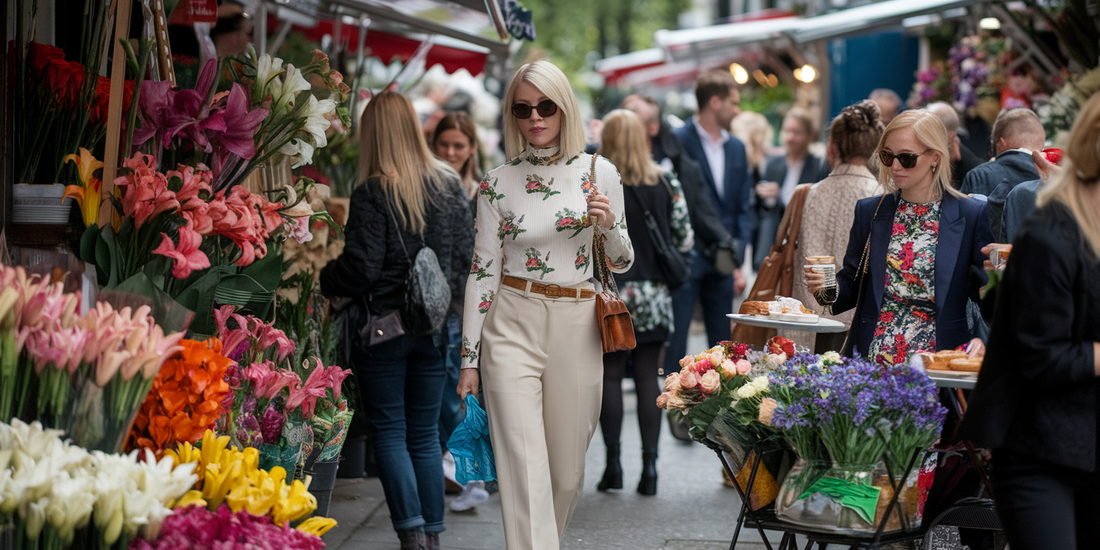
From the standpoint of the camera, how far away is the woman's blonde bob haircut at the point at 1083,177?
266 centimetres

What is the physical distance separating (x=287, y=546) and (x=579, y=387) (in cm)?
170

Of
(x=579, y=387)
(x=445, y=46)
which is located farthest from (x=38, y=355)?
(x=445, y=46)

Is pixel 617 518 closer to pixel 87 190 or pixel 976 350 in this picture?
pixel 976 350

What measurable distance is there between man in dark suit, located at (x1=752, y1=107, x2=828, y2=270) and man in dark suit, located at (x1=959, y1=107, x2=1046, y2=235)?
8.98 ft

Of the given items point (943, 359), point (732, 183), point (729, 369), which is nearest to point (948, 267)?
point (943, 359)

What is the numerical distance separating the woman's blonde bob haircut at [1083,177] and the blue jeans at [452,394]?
387 cm

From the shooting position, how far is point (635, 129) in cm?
655

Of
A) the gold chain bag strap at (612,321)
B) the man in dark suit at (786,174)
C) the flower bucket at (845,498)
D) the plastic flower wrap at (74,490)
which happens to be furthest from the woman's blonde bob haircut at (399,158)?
the man in dark suit at (786,174)

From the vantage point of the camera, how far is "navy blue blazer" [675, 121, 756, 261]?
27.1 feet

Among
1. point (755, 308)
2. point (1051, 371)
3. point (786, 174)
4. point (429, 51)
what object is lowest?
point (755, 308)

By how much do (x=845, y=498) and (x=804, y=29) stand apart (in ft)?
28.1

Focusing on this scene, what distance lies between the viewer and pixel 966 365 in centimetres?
332

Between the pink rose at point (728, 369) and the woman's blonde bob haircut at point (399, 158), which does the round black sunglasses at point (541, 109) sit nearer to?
the woman's blonde bob haircut at point (399, 158)

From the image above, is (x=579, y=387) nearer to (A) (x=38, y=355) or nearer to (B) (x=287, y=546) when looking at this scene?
(B) (x=287, y=546)
